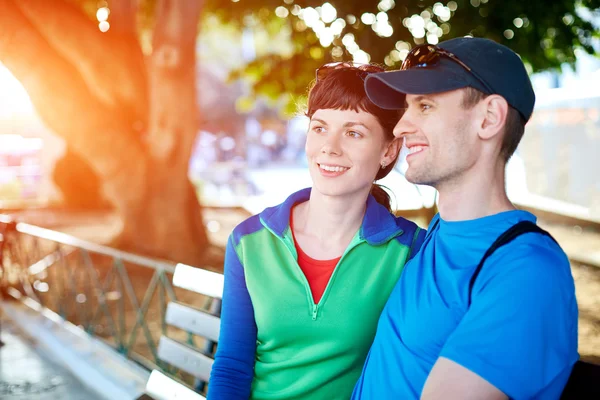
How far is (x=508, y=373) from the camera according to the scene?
1.42 metres

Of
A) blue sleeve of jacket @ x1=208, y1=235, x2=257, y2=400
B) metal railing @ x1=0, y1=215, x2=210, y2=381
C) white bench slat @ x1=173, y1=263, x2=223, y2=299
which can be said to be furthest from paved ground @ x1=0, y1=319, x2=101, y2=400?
blue sleeve of jacket @ x1=208, y1=235, x2=257, y2=400

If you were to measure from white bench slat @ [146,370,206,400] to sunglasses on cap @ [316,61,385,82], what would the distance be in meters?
1.53

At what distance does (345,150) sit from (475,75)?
25.1 inches

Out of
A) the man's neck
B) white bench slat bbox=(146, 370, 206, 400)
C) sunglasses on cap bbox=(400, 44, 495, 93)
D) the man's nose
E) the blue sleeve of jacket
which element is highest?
sunglasses on cap bbox=(400, 44, 495, 93)

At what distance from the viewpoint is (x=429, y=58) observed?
5.92ft

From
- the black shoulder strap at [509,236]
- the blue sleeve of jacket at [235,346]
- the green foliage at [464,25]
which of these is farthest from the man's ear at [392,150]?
the green foliage at [464,25]

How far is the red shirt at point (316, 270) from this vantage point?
2.23m

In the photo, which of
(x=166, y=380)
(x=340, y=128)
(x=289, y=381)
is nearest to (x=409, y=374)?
(x=289, y=381)

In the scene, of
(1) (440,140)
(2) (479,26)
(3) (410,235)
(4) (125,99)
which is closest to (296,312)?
(3) (410,235)

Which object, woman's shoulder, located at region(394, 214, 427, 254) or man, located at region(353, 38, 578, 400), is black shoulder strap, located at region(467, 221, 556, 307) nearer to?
man, located at region(353, 38, 578, 400)

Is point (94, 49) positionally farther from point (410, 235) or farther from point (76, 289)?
point (410, 235)

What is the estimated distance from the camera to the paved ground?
4.93 metres

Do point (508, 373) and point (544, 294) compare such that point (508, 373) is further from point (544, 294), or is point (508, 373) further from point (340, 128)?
point (340, 128)

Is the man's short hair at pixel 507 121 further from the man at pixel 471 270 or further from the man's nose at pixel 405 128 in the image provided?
the man's nose at pixel 405 128
